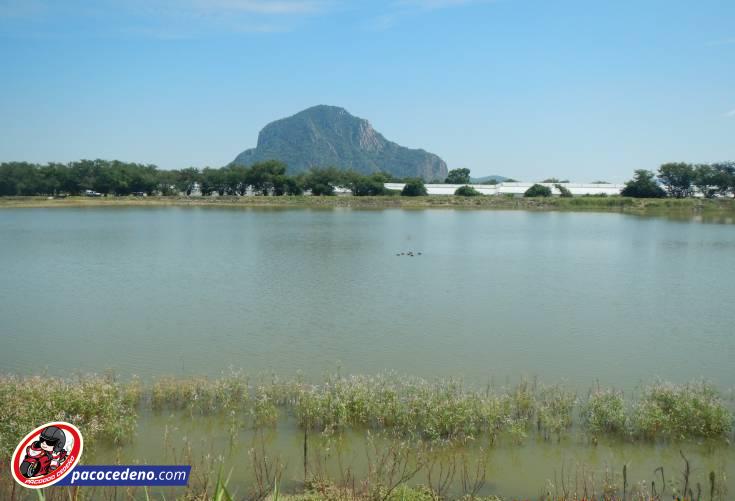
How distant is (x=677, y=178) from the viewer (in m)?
91.6

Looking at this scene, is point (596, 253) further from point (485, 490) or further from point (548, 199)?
A: point (548, 199)

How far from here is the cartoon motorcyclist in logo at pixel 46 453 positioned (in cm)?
312

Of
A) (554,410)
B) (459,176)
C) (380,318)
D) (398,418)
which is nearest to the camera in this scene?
(398,418)

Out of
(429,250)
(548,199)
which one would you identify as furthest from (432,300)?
(548,199)

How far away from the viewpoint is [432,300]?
20.0 meters

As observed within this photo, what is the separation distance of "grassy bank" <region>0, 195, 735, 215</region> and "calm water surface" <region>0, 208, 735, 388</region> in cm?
4777

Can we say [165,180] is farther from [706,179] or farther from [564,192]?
[706,179]

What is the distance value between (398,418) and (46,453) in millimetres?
6671

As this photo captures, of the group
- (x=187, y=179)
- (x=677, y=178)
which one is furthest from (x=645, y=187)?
(x=187, y=179)

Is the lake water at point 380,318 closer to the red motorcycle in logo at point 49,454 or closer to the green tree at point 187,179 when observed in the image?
the red motorcycle in logo at point 49,454

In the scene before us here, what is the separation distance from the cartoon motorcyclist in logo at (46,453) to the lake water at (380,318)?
13.6 ft

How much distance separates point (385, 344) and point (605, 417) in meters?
6.22

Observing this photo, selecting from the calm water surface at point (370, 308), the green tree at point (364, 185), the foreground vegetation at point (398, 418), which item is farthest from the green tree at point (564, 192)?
the foreground vegetation at point (398, 418)

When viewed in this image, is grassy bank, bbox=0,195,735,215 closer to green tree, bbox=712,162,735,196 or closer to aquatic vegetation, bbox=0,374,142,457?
green tree, bbox=712,162,735,196
